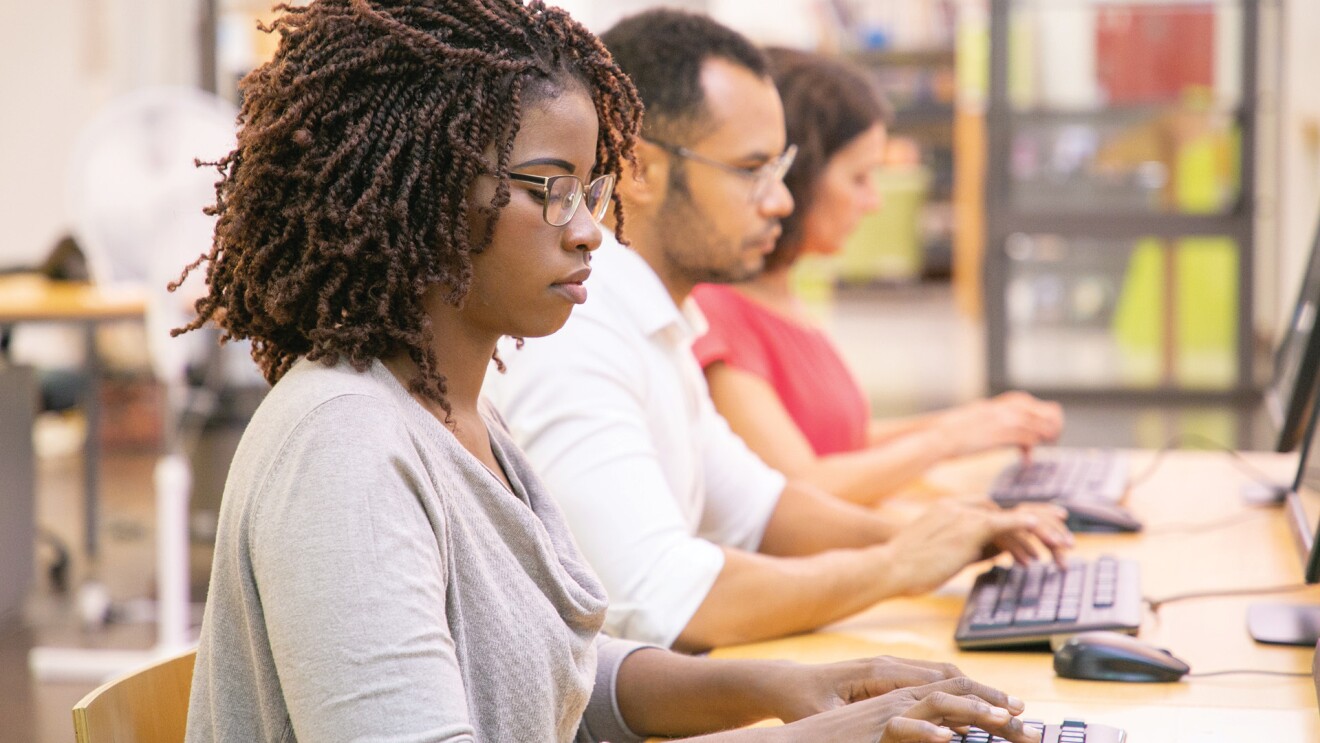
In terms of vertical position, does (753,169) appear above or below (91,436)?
above

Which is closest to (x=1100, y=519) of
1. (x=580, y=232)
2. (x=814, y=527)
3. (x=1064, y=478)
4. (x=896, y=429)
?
(x=1064, y=478)

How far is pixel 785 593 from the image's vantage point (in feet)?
4.42

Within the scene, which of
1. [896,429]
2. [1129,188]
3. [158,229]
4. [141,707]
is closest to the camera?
[141,707]

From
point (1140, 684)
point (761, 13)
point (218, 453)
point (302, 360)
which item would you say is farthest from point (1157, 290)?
point (302, 360)

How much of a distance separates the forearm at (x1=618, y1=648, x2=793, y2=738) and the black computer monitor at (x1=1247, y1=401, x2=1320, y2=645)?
491 mm

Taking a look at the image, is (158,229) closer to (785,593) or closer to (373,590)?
(785,593)

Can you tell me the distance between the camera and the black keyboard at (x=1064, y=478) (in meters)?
1.92

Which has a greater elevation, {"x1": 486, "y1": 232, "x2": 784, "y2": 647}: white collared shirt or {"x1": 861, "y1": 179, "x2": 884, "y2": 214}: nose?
{"x1": 861, "y1": 179, "x2": 884, "y2": 214}: nose

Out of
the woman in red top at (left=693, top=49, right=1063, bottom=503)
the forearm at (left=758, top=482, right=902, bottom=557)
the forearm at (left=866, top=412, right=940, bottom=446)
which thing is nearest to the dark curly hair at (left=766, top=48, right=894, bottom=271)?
the woman in red top at (left=693, top=49, right=1063, bottom=503)

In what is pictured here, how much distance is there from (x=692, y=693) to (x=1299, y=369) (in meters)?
0.97

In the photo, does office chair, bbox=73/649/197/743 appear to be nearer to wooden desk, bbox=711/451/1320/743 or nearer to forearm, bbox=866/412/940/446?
wooden desk, bbox=711/451/1320/743

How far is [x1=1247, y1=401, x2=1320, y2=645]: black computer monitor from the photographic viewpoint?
4.21 feet

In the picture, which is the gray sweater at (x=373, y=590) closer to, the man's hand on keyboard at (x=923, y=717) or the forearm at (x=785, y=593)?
the man's hand on keyboard at (x=923, y=717)

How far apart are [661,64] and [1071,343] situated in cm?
482
